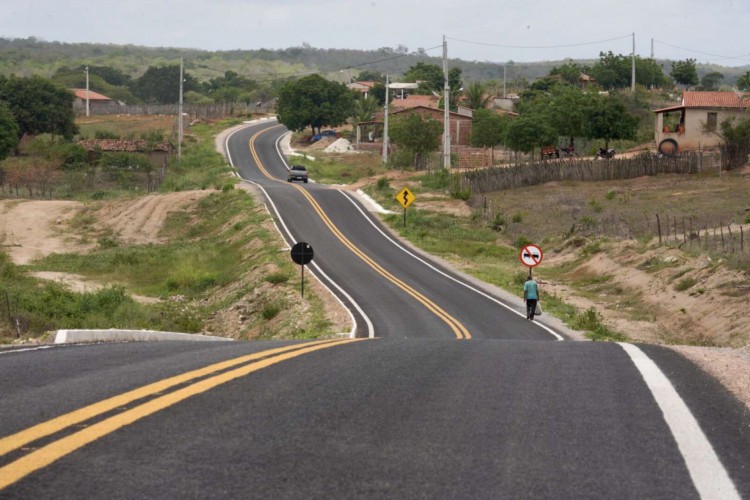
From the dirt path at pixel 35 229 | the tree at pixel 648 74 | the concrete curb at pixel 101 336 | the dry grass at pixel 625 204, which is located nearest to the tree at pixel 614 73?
the tree at pixel 648 74

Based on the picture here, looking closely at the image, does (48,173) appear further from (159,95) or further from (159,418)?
(159,95)

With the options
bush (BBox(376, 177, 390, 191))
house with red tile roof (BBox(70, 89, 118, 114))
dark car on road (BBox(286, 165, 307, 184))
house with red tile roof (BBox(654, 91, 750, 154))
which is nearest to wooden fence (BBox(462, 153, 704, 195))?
bush (BBox(376, 177, 390, 191))

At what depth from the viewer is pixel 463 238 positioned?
54750 mm

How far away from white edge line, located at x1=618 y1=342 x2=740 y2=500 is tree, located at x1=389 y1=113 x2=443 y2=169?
7926cm

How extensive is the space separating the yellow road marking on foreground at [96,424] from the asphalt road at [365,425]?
0.02 m

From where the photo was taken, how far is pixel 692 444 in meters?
5.84

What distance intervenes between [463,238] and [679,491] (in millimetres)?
49988

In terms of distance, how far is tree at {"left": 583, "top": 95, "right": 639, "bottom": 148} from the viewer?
8112 centimetres

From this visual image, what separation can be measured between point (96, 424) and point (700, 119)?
78.7 m

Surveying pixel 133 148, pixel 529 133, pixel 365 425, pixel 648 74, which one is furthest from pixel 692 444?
pixel 648 74

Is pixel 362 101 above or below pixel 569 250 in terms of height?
above

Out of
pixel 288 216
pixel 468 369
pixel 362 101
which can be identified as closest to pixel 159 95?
pixel 362 101

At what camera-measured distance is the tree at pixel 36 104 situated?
109m

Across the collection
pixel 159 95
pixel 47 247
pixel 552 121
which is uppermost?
pixel 159 95
